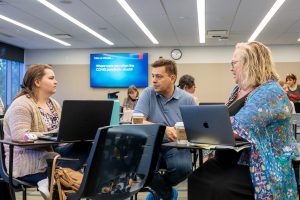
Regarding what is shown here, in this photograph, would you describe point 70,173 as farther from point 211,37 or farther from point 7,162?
point 211,37

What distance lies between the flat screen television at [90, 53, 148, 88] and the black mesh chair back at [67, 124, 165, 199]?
34.0 feet

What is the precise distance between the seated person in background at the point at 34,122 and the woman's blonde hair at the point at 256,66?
1.22 metres

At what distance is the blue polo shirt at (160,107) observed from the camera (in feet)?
10.8

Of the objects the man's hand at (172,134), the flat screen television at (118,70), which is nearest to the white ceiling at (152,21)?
the flat screen television at (118,70)

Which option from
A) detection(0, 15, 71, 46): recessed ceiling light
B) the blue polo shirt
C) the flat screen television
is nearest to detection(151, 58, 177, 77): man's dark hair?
the blue polo shirt

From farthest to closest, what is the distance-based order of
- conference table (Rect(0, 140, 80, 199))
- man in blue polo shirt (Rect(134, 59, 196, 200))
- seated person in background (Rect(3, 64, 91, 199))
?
man in blue polo shirt (Rect(134, 59, 196, 200)) → seated person in background (Rect(3, 64, 91, 199)) → conference table (Rect(0, 140, 80, 199))

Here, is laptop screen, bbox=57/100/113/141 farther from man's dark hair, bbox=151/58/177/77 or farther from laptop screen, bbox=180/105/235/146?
man's dark hair, bbox=151/58/177/77

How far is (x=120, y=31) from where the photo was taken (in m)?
9.83

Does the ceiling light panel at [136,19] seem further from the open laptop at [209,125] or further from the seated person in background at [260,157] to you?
the seated person in background at [260,157]

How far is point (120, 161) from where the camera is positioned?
1.94 meters

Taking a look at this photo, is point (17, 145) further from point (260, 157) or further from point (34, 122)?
point (260, 157)

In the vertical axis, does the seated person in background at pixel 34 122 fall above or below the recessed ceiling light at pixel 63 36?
below

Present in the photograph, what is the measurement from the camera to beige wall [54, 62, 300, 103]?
40.8ft

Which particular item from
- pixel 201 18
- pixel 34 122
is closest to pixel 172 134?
pixel 34 122
